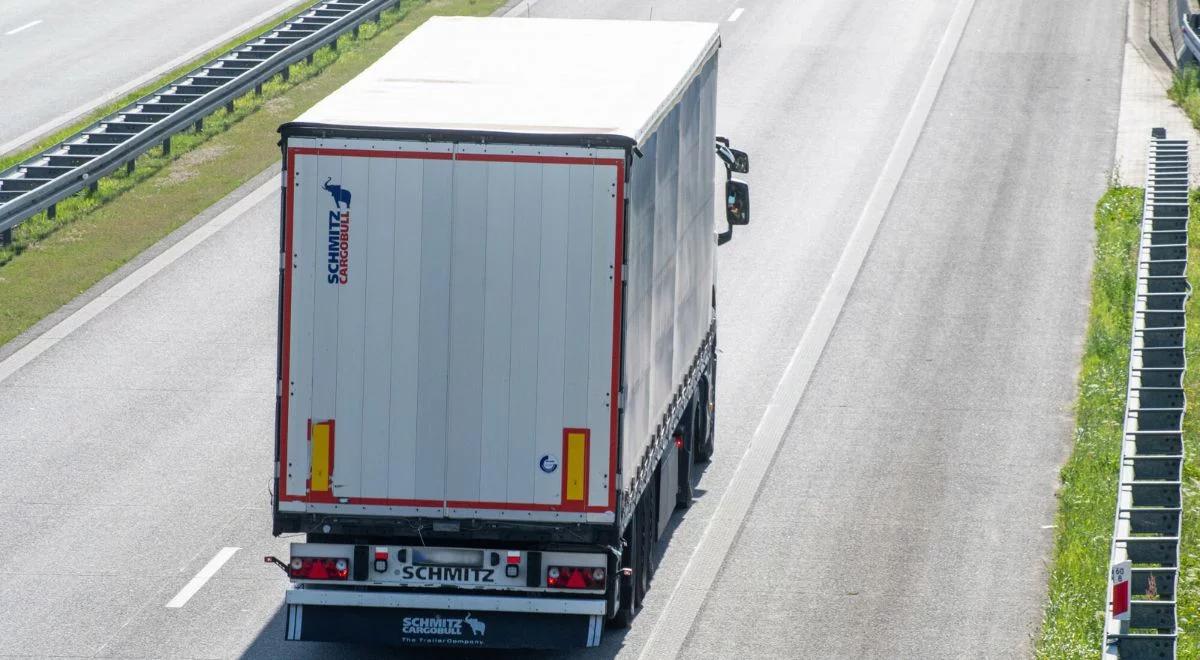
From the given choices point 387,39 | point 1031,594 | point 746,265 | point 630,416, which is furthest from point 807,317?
point 387,39

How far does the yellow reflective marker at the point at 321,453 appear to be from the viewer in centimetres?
1297

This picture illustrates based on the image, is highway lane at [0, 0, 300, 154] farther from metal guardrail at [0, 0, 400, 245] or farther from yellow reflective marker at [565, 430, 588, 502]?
yellow reflective marker at [565, 430, 588, 502]

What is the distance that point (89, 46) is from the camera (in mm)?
38781

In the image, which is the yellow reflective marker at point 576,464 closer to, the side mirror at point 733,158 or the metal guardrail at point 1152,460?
the metal guardrail at point 1152,460

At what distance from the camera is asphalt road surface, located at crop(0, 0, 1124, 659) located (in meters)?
15.0

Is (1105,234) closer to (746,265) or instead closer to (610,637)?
(746,265)

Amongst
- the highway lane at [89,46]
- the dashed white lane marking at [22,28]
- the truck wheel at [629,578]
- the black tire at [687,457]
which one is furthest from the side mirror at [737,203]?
the dashed white lane marking at [22,28]

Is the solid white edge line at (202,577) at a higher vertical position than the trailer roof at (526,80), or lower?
lower

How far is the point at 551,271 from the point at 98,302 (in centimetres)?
1263

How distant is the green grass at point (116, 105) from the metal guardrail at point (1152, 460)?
16.3 meters

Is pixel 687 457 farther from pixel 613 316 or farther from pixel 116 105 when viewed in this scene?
pixel 116 105

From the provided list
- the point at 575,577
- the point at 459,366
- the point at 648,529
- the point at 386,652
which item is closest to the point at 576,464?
the point at 575,577

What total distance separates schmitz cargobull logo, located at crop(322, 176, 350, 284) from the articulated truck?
0.04 ft

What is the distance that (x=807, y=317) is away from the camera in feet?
78.8
